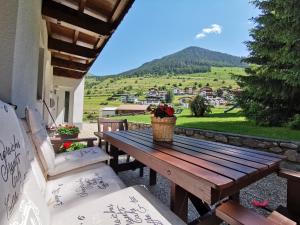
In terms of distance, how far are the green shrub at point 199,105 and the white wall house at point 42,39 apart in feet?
14.1

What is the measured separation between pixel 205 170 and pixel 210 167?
0.26 feet

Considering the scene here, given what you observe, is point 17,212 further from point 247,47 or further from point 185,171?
point 247,47

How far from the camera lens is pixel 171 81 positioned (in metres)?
45.6

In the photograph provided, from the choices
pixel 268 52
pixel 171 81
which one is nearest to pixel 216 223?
pixel 268 52

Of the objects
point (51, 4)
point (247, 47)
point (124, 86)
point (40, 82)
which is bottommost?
point (40, 82)

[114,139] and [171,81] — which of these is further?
[171,81]

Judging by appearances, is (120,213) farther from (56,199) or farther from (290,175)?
(290,175)

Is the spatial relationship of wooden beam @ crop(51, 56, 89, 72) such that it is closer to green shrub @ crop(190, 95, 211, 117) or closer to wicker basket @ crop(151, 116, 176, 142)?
green shrub @ crop(190, 95, 211, 117)

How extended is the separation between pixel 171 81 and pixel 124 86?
10189 mm

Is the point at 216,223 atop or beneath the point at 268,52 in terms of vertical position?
beneath

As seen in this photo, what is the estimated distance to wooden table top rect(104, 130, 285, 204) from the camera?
3.35ft

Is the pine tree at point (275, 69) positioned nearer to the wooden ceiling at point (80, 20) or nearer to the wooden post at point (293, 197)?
the wooden ceiling at point (80, 20)

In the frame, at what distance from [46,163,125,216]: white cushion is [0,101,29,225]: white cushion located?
1.46ft

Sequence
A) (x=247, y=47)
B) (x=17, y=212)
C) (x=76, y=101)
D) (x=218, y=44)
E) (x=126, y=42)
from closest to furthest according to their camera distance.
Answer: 1. (x=17, y=212)
2. (x=247, y=47)
3. (x=76, y=101)
4. (x=126, y=42)
5. (x=218, y=44)
